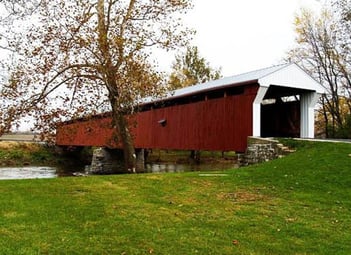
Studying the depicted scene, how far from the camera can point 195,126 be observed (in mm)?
17531

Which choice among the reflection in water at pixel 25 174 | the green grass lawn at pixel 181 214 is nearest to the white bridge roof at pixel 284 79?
the green grass lawn at pixel 181 214

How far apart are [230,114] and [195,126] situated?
8.16 feet

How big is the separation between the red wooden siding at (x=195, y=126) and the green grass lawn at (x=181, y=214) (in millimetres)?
5701

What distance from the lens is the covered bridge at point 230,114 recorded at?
569 inches

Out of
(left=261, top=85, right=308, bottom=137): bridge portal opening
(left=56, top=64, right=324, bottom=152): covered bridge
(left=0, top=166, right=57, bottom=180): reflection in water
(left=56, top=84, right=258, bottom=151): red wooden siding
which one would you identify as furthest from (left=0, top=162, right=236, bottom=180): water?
(left=261, top=85, right=308, bottom=137): bridge portal opening

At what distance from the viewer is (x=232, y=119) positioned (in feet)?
50.2

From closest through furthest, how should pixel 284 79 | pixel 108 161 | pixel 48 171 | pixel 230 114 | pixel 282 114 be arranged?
pixel 284 79
pixel 230 114
pixel 282 114
pixel 48 171
pixel 108 161

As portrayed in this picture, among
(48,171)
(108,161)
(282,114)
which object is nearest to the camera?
(282,114)

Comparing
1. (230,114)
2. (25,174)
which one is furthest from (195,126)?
(25,174)

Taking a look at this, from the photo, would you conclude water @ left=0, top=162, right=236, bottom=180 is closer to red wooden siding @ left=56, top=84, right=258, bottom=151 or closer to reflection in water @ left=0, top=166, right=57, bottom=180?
reflection in water @ left=0, top=166, right=57, bottom=180

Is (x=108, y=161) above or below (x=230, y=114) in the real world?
below

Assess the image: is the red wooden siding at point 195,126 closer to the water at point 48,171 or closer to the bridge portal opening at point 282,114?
the bridge portal opening at point 282,114

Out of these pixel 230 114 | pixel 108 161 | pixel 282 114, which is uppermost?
pixel 282 114

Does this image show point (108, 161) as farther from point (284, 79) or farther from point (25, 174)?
point (284, 79)
